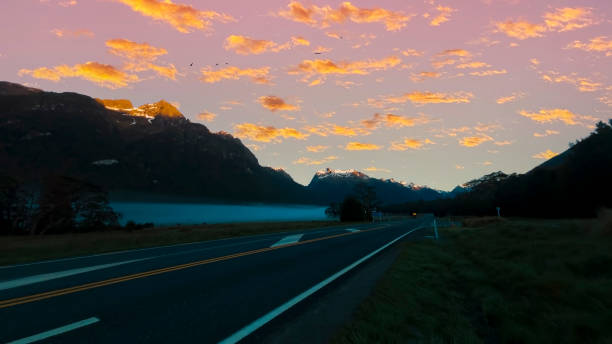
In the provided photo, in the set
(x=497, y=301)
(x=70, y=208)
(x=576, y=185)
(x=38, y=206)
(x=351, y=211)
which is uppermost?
(x=576, y=185)

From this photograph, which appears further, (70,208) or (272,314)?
(70,208)

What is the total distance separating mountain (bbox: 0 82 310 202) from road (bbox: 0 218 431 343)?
3834 inches

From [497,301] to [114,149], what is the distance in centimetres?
16048

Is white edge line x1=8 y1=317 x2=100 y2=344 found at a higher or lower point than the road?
higher

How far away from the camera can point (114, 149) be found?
139500 mm

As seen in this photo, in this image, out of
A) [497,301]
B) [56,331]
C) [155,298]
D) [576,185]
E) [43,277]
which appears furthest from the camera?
[576,185]

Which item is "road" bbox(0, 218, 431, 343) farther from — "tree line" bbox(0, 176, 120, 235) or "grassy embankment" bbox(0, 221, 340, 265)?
"tree line" bbox(0, 176, 120, 235)

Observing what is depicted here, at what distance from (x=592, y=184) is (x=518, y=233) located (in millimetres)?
34479

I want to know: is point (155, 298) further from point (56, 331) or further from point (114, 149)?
point (114, 149)

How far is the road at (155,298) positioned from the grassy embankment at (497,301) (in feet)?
5.07

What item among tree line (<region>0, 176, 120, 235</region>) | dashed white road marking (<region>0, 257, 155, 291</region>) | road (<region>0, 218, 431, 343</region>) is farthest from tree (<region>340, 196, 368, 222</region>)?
dashed white road marking (<region>0, 257, 155, 291</region>)

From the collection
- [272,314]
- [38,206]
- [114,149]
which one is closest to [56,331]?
[272,314]

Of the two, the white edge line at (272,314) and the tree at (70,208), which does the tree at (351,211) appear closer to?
the tree at (70,208)

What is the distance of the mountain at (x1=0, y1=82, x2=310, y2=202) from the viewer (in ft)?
375
